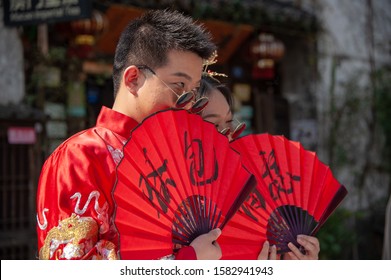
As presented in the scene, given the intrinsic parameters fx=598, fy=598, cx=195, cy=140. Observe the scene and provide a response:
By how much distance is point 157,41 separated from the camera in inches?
81.6

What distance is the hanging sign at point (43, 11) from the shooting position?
489 cm

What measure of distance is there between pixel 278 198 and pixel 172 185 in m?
0.63

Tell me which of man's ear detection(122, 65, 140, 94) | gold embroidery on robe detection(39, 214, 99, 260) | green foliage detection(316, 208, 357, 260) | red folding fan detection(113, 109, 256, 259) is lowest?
green foliage detection(316, 208, 357, 260)

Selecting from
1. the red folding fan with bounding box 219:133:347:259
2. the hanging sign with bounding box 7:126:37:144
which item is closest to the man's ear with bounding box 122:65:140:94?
the red folding fan with bounding box 219:133:347:259

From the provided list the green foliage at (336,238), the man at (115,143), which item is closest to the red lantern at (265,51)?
the green foliage at (336,238)

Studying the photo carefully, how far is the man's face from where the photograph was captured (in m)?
2.01

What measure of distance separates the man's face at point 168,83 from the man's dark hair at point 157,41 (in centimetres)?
3

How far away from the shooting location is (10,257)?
5691mm

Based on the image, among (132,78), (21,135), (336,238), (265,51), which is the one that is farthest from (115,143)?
(336,238)

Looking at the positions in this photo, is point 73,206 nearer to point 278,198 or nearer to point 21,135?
point 278,198

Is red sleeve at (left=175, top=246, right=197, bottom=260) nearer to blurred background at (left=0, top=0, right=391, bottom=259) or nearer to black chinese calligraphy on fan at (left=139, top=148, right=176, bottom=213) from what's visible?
black chinese calligraphy on fan at (left=139, top=148, right=176, bottom=213)

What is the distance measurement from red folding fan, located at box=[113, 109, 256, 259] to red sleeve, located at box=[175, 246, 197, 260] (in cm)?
4

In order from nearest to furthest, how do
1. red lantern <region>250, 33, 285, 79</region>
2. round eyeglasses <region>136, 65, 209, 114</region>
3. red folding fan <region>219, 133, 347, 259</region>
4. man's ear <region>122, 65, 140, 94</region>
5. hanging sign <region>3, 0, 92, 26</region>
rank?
round eyeglasses <region>136, 65, 209, 114</region> → man's ear <region>122, 65, 140, 94</region> → red folding fan <region>219, 133, 347, 259</region> → hanging sign <region>3, 0, 92, 26</region> → red lantern <region>250, 33, 285, 79</region>

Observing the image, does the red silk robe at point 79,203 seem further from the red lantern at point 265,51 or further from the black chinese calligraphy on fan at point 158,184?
the red lantern at point 265,51
